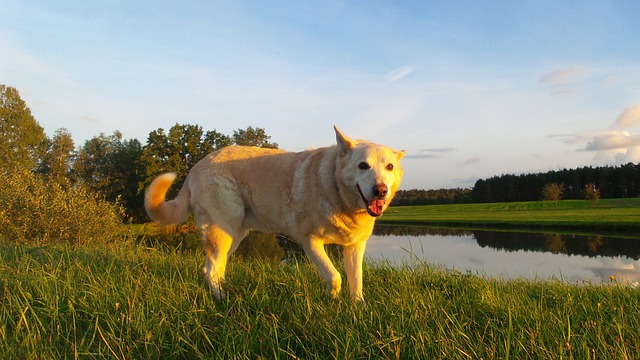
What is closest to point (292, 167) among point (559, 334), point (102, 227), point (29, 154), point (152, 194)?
point (152, 194)

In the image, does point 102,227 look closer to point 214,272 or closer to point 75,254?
point 75,254

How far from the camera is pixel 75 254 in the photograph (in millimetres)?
6637

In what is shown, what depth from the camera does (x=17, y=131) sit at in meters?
43.7

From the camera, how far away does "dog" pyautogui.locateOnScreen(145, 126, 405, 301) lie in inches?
182

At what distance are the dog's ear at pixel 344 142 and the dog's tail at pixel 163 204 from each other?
2459mm

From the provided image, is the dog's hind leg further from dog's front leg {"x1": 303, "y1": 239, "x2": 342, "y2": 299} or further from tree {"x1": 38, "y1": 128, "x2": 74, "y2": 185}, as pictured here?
tree {"x1": 38, "y1": 128, "x2": 74, "y2": 185}

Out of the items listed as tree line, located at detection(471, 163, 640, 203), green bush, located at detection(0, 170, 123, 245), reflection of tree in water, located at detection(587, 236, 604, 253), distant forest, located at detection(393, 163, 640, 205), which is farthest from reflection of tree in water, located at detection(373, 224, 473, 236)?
tree line, located at detection(471, 163, 640, 203)

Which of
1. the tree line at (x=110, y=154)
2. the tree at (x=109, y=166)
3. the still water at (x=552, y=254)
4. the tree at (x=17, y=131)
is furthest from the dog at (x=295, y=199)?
the tree at (x=109, y=166)

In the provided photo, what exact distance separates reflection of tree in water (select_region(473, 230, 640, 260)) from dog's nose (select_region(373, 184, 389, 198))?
84.8 feet

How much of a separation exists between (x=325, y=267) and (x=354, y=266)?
50 cm

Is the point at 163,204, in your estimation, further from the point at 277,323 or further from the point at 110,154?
the point at 110,154

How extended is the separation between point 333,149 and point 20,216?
61.6 feet

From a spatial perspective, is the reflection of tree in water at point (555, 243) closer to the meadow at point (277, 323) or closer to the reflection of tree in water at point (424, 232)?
the reflection of tree in water at point (424, 232)

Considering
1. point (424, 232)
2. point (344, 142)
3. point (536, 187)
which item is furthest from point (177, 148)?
point (536, 187)
